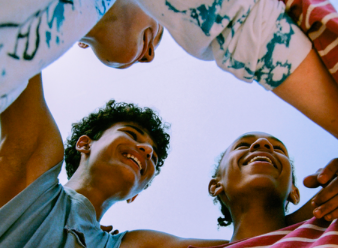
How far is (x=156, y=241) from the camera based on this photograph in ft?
3.73

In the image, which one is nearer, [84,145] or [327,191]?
[327,191]

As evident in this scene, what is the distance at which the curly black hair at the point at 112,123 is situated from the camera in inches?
60.3

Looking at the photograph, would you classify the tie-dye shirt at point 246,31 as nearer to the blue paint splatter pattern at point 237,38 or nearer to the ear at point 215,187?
the blue paint splatter pattern at point 237,38

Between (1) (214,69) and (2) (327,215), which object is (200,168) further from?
(2) (327,215)

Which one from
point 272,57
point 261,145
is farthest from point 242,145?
point 272,57

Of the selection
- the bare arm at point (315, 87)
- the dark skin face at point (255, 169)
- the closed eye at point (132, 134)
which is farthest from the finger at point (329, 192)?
the closed eye at point (132, 134)

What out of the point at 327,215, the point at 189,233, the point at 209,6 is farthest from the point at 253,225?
the point at 209,6

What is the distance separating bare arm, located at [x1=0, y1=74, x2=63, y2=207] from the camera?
837 mm

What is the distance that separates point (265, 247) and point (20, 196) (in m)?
0.62

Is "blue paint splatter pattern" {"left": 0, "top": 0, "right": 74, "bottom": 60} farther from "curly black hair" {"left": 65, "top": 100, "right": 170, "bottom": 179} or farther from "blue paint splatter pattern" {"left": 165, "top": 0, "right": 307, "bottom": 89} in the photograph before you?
"curly black hair" {"left": 65, "top": 100, "right": 170, "bottom": 179}

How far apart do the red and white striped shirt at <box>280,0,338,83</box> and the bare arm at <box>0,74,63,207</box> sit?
0.70 meters

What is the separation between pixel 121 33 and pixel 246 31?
503mm

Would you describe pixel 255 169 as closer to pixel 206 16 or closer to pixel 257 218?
pixel 257 218

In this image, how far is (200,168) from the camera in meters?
1.77
